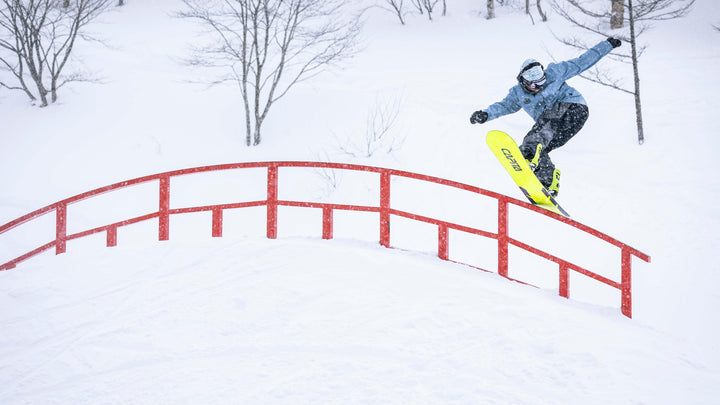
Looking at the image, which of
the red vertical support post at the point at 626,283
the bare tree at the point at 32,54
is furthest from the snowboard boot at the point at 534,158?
the bare tree at the point at 32,54

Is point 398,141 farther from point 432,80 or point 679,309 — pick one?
point 679,309

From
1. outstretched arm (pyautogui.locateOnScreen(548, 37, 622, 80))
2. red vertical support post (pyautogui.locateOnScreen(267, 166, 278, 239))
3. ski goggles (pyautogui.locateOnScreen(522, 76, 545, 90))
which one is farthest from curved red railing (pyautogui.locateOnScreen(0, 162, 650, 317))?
outstretched arm (pyautogui.locateOnScreen(548, 37, 622, 80))

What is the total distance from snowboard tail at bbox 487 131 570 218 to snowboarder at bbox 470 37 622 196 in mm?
186

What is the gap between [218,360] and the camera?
15.5 ft

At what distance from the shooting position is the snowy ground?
14.6ft

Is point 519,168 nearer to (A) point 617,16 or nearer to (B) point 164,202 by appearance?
(B) point 164,202

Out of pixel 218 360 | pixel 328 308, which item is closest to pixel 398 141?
pixel 328 308

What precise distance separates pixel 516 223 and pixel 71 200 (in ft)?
26.3

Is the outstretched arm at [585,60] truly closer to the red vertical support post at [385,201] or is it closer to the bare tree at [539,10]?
the red vertical support post at [385,201]

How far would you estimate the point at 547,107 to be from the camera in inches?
278

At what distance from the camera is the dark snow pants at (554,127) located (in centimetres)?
692

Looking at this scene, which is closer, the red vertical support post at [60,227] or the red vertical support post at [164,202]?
the red vertical support post at [164,202]

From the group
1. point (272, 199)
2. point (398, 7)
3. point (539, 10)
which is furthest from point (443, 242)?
point (398, 7)

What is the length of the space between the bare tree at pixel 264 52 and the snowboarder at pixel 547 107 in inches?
374
